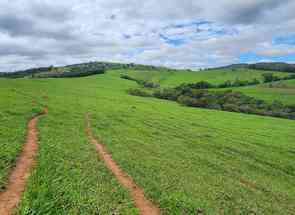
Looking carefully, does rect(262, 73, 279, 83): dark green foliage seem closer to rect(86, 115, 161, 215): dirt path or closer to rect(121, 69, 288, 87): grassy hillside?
rect(121, 69, 288, 87): grassy hillside

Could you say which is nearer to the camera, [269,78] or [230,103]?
[230,103]

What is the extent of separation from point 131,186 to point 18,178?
19.3 feet

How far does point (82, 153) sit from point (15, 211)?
7598 millimetres

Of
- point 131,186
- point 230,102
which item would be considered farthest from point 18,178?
point 230,102

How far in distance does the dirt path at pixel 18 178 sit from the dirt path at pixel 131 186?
15.5 feet

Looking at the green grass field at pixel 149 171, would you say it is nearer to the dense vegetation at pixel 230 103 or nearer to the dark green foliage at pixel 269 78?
the dense vegetation at pixel 230 103

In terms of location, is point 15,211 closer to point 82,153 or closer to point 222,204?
point 82,153

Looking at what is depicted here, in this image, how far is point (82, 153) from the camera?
16234 millimetres

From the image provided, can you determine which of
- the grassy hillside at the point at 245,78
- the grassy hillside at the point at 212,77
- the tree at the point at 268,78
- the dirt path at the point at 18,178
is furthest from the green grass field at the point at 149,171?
the tree at the point at 268,78

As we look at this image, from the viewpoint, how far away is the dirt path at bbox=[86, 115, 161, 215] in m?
10.6

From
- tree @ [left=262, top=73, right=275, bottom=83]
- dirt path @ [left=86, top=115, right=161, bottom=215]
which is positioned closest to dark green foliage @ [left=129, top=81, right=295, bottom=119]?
tree @ [left=262, top=73, right=275, bottom=83]

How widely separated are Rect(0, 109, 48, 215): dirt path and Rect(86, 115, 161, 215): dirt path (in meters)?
4.73

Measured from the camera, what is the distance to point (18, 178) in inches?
448

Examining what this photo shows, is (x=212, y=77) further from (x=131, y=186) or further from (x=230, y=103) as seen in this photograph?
(x=131, y=186)
